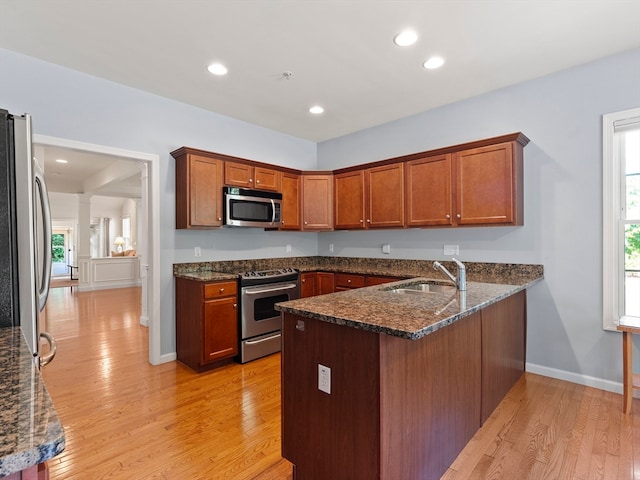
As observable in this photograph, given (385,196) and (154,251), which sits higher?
(385,196)

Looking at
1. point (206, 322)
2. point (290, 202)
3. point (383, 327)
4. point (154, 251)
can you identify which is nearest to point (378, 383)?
point (383, 327)

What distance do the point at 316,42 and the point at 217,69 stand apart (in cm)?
97

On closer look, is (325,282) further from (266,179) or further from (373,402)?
(373,402)

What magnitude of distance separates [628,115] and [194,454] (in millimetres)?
4051

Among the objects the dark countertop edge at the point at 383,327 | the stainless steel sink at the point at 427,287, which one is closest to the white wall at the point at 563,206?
the stainless steel sink at the point at 427,287

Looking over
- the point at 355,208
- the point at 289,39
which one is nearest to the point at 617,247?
the point at 355,208

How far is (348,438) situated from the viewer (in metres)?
1.51

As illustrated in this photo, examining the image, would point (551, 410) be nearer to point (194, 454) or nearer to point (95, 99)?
point (194, 454)

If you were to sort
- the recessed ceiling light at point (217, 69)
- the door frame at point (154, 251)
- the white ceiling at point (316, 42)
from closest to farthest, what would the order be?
the white ceiling at point (316, 42)
the recessed ceiling light at point (217, 69)
the door frame at point (154, 251)

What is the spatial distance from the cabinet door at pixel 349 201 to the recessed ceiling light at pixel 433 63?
1543 millimetres

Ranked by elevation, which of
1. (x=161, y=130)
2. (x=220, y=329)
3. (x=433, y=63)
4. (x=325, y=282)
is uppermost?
(x=433, y=63)

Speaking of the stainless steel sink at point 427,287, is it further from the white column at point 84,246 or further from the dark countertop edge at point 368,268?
the white column at point 84,246

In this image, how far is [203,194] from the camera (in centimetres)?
356

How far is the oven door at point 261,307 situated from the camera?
3525mm
